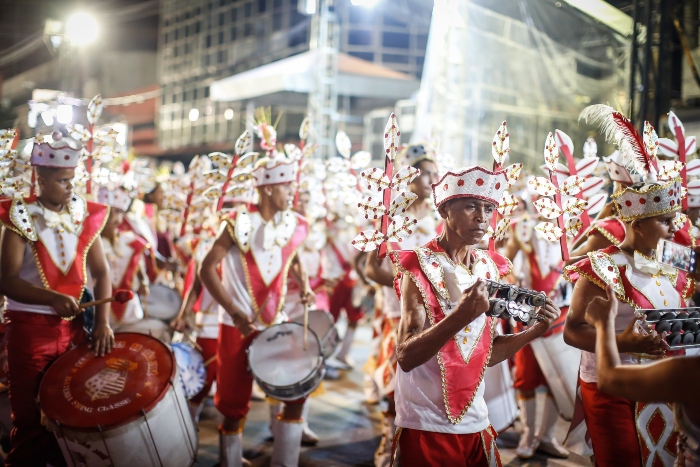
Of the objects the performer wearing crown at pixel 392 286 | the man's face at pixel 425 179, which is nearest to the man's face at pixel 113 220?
the performer wearing crown at pixel 392 286

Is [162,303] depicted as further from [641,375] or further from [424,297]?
[641,375]

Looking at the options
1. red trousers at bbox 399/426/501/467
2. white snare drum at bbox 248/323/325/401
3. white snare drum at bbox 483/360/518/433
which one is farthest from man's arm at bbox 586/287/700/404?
white snare drum at bbox 248/323/325/401

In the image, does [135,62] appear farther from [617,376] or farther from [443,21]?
[617,376]

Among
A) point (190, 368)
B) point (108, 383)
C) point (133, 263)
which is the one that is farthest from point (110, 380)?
point (133, 263)

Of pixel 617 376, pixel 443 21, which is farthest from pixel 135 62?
pixel 617 376

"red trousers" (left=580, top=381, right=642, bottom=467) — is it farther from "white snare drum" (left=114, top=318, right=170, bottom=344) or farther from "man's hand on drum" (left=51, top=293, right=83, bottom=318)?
"white snare drum" (left=114, top=318, right=170, bottom=344)

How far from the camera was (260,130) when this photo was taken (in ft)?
19.8

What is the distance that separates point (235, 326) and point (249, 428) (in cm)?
201

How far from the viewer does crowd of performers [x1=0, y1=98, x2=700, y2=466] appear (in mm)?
2957

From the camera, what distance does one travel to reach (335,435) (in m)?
6.38

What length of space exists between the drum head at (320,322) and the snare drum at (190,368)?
92 centimetres

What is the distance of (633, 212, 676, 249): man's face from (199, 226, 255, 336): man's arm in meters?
2.73

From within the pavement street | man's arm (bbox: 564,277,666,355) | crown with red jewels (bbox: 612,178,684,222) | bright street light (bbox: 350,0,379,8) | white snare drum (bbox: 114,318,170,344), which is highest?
bright street light (bbox: 350,0,379,8)

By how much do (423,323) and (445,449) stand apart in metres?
0.58
